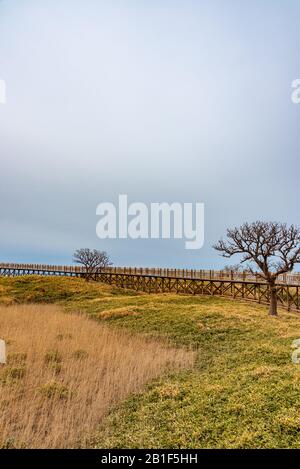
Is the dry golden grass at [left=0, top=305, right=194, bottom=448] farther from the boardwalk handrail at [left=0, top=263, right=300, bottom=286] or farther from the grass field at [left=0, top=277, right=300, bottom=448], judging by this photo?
the boardwalk handrail at [left=0, top=263, right=300, bottom=286]

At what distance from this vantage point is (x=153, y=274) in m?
47.8

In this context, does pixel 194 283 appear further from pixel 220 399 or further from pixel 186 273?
pixel 220 399

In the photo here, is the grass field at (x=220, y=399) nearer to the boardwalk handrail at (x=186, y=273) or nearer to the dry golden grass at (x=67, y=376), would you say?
the dry golden grass at (x=67, y=376)

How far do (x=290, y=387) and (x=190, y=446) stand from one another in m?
3.13

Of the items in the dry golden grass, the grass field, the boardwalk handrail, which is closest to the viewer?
the grass field

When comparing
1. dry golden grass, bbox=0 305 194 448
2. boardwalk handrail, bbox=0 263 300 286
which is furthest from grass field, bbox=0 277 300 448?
boardwalk handrail, bbox=0 263 300 286

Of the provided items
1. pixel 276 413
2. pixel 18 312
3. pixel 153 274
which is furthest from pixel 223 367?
pixel 153 274

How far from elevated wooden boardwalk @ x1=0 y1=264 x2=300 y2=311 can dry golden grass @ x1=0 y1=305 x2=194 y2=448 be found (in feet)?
52.1

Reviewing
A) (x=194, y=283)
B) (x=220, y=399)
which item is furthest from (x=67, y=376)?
(x=194, y=283)

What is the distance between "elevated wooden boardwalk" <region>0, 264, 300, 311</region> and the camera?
3318 cm

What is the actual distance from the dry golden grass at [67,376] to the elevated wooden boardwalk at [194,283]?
1587 cm

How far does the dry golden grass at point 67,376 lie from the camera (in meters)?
8.03

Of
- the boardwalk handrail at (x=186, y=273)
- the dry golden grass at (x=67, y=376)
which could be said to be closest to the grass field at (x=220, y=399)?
the dry golden grass at (x=67, y=376)

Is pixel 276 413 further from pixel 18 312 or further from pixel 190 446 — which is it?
pixel 18 312
